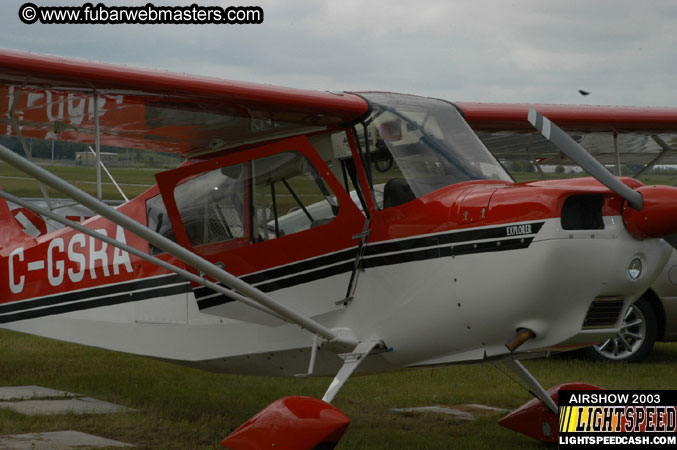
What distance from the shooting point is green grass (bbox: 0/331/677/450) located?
19.9 ft

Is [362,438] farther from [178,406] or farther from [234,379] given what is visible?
[234,379]

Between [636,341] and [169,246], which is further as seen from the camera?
[636,341]

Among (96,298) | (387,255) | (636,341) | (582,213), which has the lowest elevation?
(636,341)

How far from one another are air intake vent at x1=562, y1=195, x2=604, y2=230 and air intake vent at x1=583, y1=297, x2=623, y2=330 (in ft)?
1.46

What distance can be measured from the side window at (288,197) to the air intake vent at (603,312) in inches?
68.9

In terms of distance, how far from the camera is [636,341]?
9.49m

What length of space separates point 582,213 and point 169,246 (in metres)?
2.43

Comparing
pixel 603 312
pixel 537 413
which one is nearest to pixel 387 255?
pixel 603 312

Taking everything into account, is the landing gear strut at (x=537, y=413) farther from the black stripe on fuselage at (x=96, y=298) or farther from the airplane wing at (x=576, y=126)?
the black stripe on fuselage at (x=96, y=298)

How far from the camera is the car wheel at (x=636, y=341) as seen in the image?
940 centimetres

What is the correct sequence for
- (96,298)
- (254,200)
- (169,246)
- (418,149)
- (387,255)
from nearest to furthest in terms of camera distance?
(169,246)
(387,255)
(418,149)
(254,200)
(96,298)

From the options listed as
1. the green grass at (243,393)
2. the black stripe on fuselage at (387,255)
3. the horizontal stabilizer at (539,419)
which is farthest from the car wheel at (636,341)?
the black stripe on fuselage at (387,255)

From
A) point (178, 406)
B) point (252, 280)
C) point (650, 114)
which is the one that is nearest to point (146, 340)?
point (178, 406)

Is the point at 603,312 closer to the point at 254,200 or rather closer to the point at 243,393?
the point at 254,200
